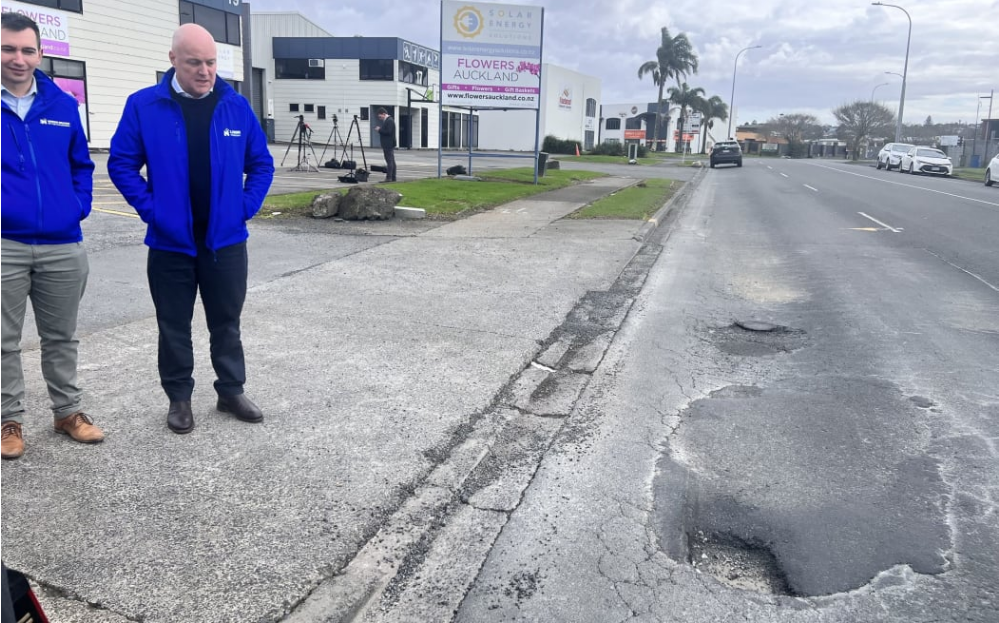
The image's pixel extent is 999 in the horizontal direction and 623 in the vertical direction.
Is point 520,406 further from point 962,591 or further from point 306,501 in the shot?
point 962,591

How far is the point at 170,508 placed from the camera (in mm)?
3297

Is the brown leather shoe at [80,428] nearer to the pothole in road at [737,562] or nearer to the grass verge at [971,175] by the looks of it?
the pothole in road at [737,562]

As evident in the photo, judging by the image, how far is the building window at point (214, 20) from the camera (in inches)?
1435

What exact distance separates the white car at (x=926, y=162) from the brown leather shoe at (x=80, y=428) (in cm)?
4185

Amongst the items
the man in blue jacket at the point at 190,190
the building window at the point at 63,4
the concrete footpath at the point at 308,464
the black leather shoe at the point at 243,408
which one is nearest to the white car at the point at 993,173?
the concrete footpath at the point at 308,464

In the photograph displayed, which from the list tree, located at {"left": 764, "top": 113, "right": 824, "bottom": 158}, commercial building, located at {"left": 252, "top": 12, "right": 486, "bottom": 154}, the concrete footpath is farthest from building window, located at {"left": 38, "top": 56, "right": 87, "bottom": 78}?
tree, located at {"left": 764, "top": 113, "right": 824, "bottom": 158}

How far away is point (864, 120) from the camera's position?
290 ft

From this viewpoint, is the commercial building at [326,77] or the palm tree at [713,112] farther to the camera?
the palm tree at [713,112]

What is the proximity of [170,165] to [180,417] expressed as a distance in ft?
4.36

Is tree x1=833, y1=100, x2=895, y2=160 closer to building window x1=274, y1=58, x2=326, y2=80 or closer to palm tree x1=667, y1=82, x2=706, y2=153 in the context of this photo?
palm tree x1=667, y1=82, x2=706, y2=153

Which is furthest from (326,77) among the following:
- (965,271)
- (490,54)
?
(965,271)

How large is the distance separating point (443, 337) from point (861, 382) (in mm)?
3138

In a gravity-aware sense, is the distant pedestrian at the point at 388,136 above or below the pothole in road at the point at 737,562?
above

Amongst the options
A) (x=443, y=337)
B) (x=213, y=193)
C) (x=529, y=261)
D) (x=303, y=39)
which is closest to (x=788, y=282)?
(x=529, y=261)
